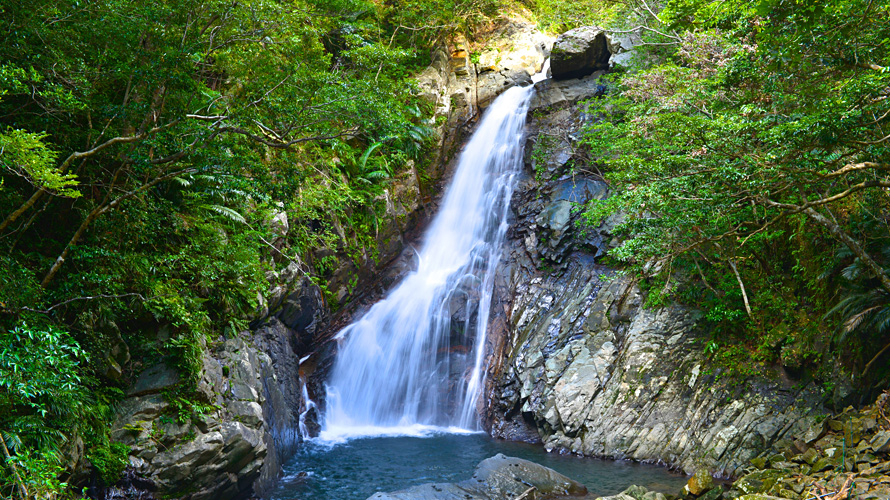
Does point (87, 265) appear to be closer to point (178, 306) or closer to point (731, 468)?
point (178, 306)

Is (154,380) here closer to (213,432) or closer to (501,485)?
(213,432)

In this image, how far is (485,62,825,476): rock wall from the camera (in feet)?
35.4

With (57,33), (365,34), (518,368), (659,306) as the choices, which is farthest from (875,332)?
(365,34)

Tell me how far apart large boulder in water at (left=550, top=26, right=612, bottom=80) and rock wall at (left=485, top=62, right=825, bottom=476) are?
3135mm

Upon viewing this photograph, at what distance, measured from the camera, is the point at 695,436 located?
1116 centimetres

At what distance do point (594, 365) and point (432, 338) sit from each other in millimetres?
5266

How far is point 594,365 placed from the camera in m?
13.4

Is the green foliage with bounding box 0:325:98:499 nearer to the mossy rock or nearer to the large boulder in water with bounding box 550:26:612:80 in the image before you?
the mossy rock

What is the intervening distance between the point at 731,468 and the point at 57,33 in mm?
14010

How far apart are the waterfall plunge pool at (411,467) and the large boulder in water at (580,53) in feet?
50.6

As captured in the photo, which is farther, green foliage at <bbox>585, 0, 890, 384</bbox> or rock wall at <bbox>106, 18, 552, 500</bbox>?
rock wall at <bbox>106, 18, 552, 500</bbox>

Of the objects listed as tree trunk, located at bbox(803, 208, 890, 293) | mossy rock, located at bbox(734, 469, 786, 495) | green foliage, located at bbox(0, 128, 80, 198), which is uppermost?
green foliage, located at bbox(0, 128, 80, 198)

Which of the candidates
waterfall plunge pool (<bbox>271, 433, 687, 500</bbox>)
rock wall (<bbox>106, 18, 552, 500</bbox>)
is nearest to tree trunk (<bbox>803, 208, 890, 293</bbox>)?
waterfall plunge pool (<bbox>271, 433, 687, 500</bbox>)

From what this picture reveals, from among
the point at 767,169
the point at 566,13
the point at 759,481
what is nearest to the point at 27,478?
the point at 759,481
